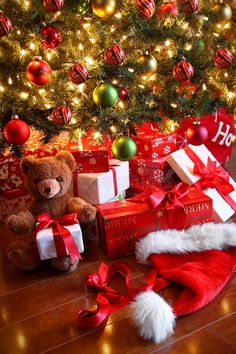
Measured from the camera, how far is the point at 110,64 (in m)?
1.21

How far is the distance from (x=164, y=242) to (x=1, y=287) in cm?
55

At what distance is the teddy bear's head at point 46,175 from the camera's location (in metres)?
1.20

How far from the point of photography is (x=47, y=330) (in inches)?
36.1

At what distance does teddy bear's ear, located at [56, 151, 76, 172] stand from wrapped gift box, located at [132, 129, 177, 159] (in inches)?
17.3

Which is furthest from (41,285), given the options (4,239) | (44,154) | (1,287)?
(44,154)

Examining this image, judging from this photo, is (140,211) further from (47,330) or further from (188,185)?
(47,330)

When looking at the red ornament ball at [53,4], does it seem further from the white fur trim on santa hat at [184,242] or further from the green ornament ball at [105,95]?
the white fur trim on santa hat at [184,242]

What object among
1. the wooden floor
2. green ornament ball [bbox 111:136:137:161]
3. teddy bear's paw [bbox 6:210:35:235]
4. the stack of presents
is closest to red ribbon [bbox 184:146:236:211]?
the stack of presents

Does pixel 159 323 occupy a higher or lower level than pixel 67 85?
lower

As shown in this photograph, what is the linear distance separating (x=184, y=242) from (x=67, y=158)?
0.51 m

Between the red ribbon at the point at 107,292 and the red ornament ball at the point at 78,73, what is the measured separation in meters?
0.62

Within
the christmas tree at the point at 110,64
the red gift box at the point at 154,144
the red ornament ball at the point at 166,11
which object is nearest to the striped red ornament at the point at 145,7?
the christmas tree at the point at 110,64

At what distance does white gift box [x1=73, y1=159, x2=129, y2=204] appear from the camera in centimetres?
135

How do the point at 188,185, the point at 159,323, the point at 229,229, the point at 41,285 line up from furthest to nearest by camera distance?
the point at 188,185 < the point at 229,229 < the point at 41,285 < the point at 159,323
